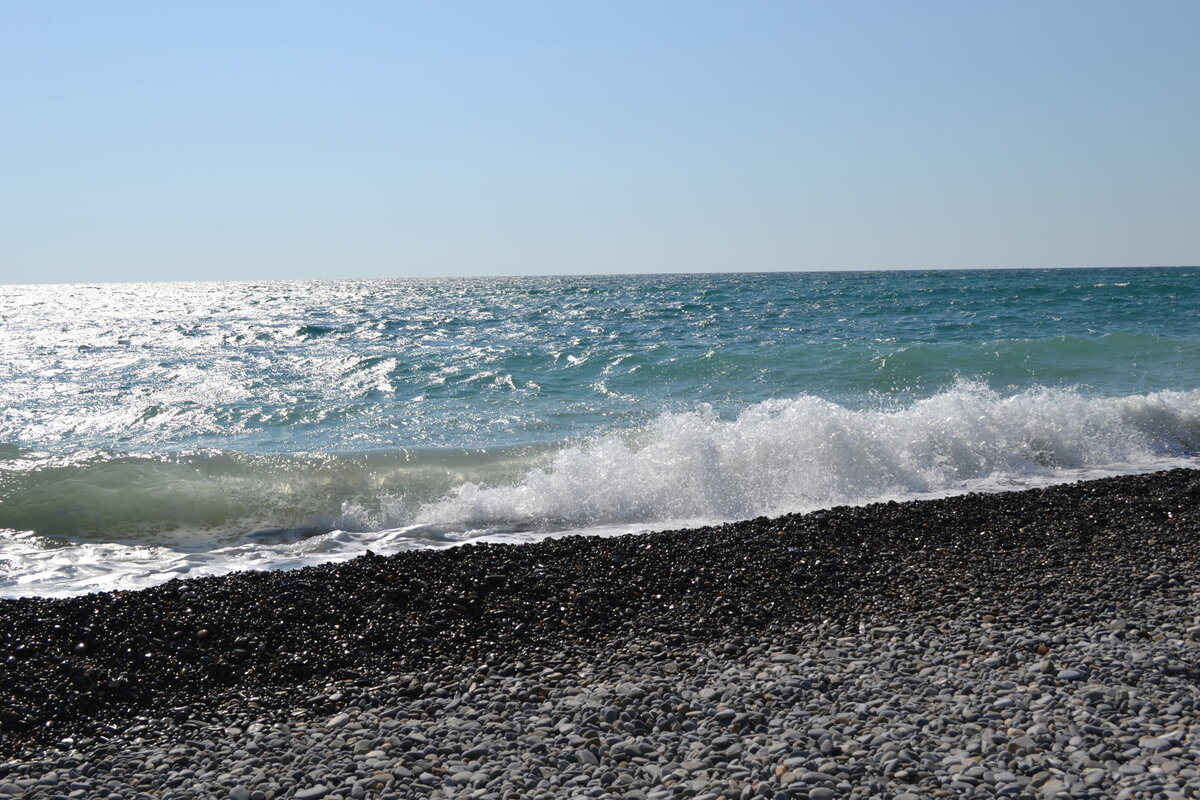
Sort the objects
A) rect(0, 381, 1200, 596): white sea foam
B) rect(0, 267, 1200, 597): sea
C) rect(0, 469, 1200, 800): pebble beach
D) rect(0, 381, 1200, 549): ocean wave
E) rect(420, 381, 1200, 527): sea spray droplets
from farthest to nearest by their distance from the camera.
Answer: rect(420, 381, 1200, 527): sea spray droplets < rect(0, 381, 1200, 549): ocean wave < rect(0, 267, 1200, 597): sea < rect(0, 381, 1200, 596): white sea foam < rect(0, 469, 1200, 800): pebble beach

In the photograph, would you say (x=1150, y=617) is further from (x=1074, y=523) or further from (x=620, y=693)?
(x=620, y=693)

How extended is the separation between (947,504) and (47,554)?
830cm

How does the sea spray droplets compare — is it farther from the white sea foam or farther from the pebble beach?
the pebble beach

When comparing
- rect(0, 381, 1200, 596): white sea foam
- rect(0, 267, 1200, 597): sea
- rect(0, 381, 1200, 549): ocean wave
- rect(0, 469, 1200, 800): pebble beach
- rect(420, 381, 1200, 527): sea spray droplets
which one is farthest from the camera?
rect(420, 381, 1200, 527): sea spray droplets

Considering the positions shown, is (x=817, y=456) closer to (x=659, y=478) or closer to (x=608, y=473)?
(x=659, y=478)

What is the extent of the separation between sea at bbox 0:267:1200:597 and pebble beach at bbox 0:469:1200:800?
2.37 meters

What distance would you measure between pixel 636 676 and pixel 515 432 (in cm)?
854

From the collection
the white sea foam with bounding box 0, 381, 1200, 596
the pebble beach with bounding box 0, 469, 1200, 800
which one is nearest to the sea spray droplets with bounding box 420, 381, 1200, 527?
the white sea foam with bounding box 0, 381, 1200, 596

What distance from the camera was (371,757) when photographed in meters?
4.04

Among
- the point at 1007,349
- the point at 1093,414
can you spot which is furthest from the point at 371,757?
the point at 1007,349

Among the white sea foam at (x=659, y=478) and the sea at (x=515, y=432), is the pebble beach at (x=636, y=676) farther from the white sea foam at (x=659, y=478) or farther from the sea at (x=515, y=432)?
the sea at (x=515, y=432)

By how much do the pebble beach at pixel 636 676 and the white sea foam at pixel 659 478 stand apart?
77.8 inches

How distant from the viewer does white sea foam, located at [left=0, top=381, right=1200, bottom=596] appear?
8477 millimetres

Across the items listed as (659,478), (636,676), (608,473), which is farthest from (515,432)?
(636,676)
